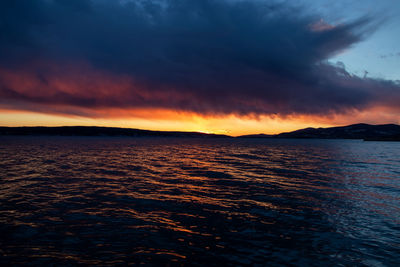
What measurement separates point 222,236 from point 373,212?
13400 mm

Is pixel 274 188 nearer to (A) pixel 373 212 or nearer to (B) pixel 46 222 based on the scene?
(A) pixel 373 212

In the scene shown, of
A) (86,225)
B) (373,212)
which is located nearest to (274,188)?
(373,212)

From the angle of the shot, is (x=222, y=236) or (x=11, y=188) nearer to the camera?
(x=222, y=236)

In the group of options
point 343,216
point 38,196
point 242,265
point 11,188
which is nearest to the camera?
point 242,265

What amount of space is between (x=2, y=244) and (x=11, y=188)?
15134 millimetres

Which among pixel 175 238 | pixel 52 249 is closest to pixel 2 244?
pixel 52 249

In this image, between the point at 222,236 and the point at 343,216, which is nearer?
the point at 222,236

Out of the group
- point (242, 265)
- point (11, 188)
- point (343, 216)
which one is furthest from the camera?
point (11, 188)

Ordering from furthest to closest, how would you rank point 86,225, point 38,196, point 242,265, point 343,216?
point 38,196, point 343,216, point 86,225, point 242,265

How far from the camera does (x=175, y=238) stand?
1251cm

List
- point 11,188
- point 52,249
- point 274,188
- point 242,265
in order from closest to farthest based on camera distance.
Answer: point 242,265
point 52,249
point 11,188
point 274,188

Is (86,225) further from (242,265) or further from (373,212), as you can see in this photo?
(373,212)

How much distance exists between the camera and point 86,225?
13961 mm

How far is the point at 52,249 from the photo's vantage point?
433 inches
